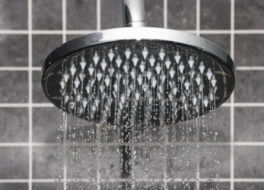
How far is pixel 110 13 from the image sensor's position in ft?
3.70

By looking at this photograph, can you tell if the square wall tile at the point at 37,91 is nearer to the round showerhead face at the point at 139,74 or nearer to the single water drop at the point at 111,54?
the round showerhead face at the point at 139,74

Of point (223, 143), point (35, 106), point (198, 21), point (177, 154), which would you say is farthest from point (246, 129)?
point (35, 106)

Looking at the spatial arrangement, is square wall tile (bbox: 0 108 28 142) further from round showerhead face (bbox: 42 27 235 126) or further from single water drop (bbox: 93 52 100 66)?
single water drop (bbox: 93 52 100 66)

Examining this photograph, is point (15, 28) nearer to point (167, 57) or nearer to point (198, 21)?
point (198, 21)

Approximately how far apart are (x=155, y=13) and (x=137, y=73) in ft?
1.50

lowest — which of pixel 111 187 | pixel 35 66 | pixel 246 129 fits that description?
pixel 111 187

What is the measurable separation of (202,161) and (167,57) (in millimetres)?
508

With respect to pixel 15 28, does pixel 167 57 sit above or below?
below

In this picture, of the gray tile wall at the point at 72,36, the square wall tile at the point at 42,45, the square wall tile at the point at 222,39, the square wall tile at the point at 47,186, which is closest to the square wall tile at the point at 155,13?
the gray tile wall at the point at 72,36

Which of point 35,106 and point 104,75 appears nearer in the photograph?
point 104,75

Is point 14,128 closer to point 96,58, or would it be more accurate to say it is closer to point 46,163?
point 46,163

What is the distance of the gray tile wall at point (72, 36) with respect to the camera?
3.66 feet

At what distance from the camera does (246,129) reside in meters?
1.12

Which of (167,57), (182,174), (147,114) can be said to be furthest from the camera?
(182,174)
